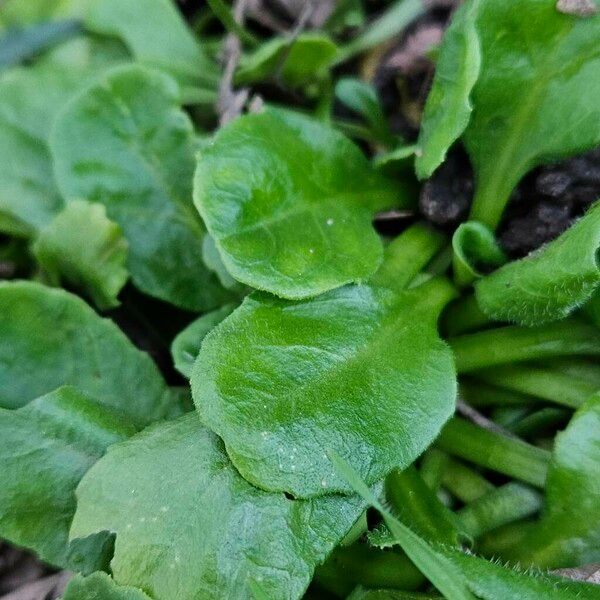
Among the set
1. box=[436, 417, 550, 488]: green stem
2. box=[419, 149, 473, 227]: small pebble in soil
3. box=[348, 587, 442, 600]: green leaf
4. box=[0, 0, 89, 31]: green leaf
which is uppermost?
box=[0, 0, 89, 31]: green leaf

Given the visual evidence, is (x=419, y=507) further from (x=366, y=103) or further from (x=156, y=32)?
(x=156, y=32)

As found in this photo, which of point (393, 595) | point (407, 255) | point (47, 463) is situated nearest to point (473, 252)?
point (407, 255)

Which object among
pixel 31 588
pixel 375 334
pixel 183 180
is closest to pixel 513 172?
pixel 375 334

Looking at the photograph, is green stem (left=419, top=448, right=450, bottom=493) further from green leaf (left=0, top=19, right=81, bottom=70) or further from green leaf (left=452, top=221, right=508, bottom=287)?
green leaf (left=0, top=19, right=81, bottom=70)

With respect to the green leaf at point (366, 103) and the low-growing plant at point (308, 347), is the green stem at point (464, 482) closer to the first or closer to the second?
the low-growing plant at point (308, 347)

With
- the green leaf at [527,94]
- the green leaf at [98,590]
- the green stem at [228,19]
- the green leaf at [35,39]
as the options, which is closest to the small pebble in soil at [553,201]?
the green leaf at [527,94]

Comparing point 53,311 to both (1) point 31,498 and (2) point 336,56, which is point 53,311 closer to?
(1) point 31,498


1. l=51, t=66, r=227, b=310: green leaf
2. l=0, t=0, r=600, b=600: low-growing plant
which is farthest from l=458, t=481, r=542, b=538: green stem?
l=51, t=66, r=227, b=310: green leaf
